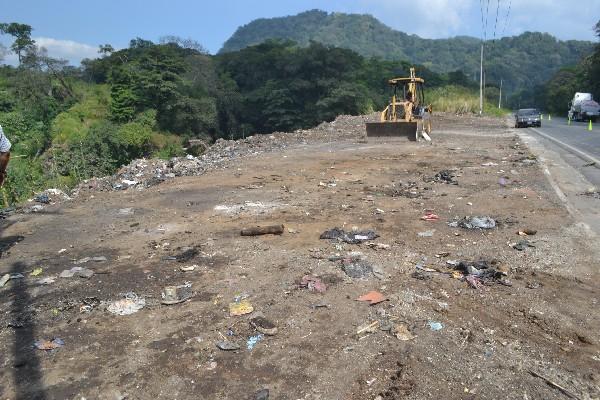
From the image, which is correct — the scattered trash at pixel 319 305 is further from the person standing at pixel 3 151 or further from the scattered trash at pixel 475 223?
the person standing at pixel 3 151

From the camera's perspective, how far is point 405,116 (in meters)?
17.2

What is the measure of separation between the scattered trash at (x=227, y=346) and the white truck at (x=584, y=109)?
33.7m

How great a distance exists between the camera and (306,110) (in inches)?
1754

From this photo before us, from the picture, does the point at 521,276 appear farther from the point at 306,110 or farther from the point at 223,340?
the point at 306,110

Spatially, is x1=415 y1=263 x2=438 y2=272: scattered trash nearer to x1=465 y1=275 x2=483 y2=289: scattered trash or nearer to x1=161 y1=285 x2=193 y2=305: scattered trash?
x1=465 y1=275 x2=483 y2=289: scattered trash

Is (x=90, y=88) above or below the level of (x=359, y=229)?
above

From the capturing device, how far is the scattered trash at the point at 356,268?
14.7ft

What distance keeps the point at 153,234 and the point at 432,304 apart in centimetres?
376

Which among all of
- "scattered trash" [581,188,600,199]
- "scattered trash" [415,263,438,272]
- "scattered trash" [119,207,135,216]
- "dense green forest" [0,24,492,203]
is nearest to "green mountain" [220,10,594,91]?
"dense green forest" [0,24,492,203]

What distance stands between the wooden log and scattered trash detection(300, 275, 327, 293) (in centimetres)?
151

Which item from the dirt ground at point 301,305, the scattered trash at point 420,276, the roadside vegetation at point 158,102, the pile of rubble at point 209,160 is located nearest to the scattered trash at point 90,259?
the dirt ground at point 301,305

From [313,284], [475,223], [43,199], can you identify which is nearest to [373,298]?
[313,284]

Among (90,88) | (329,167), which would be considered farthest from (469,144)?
(90,88)

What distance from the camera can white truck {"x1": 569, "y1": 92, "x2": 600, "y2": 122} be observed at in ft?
108
